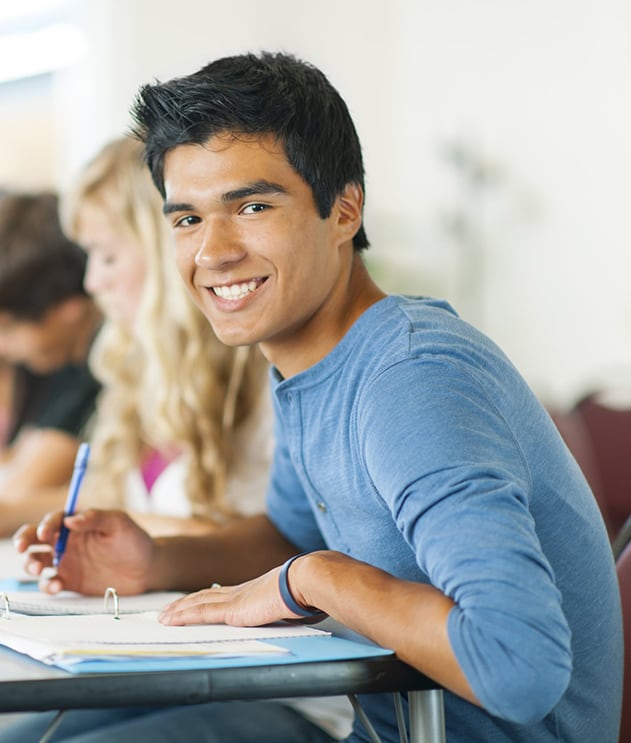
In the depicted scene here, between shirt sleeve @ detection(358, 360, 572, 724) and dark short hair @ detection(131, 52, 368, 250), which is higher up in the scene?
dark short hair @ detection(131, 52, 368, 250)

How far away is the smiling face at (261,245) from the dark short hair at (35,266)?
5.22 feet

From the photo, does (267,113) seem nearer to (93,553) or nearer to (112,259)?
(93,553)

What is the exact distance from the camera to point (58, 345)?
291cm

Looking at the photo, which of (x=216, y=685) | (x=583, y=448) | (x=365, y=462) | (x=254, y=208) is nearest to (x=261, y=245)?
(x=254, y=208)

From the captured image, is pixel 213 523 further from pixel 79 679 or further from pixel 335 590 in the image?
pixel 79 679

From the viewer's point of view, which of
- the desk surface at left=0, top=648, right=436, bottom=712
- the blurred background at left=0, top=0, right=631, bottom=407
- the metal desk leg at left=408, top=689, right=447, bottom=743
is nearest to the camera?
the desk surface at left=0, top=648, right=436, bottom=712

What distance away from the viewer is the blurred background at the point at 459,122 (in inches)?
185

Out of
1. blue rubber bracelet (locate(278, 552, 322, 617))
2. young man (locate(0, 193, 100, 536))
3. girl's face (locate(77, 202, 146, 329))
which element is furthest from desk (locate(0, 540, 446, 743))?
young man (locate(0, 193, 100, 536))

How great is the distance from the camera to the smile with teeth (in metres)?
1.31

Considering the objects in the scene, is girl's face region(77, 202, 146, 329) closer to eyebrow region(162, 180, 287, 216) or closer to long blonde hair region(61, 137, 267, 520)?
long blonde hair region(61, 137, 267, 520)

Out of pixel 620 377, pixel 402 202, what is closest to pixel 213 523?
pixel 620 377

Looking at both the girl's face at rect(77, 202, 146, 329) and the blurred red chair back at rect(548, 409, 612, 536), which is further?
the blurred red chair back at rect(548, 409, 612, 536)

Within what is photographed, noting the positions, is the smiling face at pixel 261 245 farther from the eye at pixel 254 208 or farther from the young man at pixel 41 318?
the young man at pixel 41 318

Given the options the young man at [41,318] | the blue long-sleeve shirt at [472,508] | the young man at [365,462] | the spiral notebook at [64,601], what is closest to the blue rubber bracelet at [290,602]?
the young man at [365,462]
